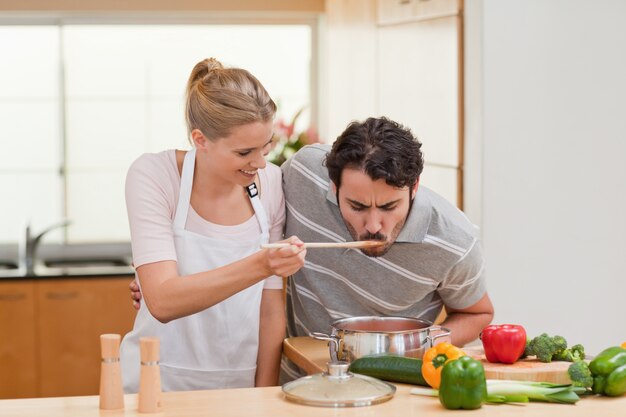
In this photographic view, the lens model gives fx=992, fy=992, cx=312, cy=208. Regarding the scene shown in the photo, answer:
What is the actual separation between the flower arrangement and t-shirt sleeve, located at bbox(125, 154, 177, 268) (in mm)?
2350

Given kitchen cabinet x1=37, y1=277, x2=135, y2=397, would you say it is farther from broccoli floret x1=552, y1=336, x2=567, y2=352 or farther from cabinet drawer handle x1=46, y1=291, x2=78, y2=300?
broccoli floret x1=552, y1=336, x2=567, y2=352

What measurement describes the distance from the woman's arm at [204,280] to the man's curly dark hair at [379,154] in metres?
0.27

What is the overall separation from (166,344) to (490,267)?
4.36 ft

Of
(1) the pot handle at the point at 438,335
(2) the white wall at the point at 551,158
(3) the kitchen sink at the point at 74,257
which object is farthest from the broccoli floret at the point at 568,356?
(3) the kitchen sink at the point at 74,257

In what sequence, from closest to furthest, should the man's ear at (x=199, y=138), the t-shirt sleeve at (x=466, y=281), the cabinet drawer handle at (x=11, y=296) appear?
the man's ear at (x=199, y=138) < the t-shirt sleeve at (x=466, y=281) < the cabinet drawer handle at (x=11, y=296)

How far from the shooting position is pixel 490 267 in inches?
136

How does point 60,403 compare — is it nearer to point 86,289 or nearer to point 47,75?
point 86,289

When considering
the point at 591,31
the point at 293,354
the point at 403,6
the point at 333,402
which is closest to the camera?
the point at 333,402

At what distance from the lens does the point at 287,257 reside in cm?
221

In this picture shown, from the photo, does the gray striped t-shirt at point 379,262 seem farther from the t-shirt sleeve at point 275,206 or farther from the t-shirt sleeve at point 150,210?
the t-shirt sleeve at point 150,210

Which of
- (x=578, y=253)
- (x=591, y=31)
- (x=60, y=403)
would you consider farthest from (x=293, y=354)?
(x=591, y=31)

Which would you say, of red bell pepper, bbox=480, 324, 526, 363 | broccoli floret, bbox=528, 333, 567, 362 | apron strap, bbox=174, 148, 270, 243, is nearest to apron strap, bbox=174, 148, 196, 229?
apron strap, bbox=174, 148, 270, 243

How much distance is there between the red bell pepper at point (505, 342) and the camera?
2234 millimetres

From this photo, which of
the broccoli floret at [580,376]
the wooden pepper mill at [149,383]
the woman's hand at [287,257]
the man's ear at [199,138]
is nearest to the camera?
the wooden pepper mill at [149,383]
